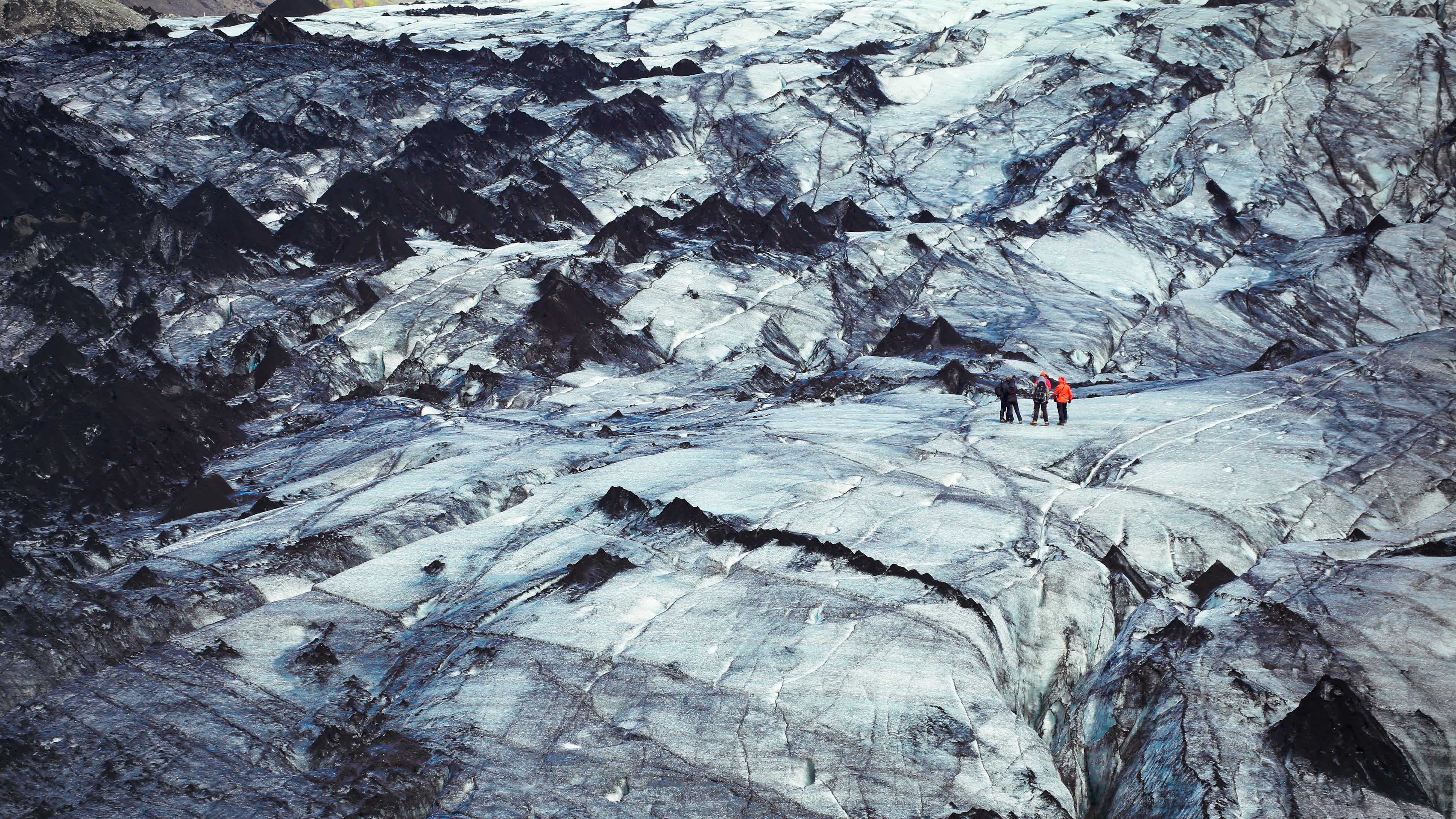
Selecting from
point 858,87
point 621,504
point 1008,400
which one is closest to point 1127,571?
point 1008,400

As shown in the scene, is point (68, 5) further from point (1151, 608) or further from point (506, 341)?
point (1151, 608)

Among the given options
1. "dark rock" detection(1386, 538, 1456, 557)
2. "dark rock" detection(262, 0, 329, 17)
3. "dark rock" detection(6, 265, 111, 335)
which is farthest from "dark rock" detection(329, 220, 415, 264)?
"dark rock" detection(262, 0, 329, 17)

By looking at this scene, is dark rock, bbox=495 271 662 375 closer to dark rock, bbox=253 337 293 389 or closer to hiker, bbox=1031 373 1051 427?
dark rock, bbox=253 337 293 389

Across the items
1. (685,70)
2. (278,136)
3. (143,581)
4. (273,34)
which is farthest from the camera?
(685,70)

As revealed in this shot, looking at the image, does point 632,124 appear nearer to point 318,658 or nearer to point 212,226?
point 212,226

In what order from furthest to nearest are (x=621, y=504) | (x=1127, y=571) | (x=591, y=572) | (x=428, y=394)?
(x=428, y=394)
(x=621, y=504)
(x=1127, y=571)
(x=591, y=572)

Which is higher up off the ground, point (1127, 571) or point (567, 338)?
point (1127, 571)

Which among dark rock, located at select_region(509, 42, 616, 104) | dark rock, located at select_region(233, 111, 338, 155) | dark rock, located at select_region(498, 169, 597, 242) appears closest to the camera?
dark rock, located at select_region(498, 169, 597, 242)
